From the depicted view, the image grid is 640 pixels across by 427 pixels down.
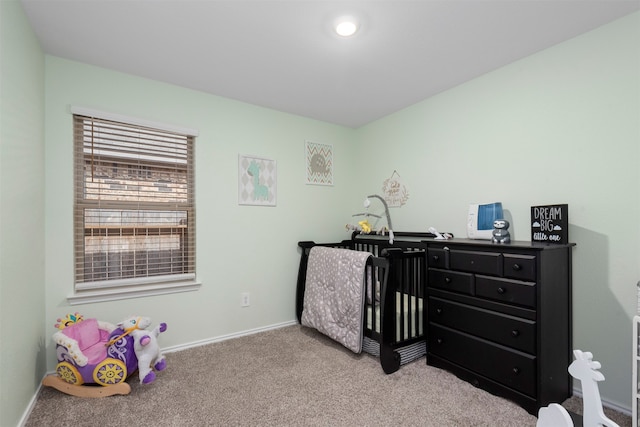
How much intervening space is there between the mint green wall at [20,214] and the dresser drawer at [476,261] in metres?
2.35

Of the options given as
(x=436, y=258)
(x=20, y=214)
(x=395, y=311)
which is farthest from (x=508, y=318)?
(x=20, y=214)

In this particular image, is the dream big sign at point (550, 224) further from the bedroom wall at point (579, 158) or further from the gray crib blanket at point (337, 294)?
the gray crib blanket at point (337, 294)

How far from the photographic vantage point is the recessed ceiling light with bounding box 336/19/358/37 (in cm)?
171

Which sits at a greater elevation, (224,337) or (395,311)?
(395,311)

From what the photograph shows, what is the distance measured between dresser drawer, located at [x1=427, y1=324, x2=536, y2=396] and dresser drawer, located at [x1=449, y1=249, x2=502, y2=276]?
1.38 feet

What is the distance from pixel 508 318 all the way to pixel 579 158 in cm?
104

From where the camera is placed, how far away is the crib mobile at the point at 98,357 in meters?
1.81

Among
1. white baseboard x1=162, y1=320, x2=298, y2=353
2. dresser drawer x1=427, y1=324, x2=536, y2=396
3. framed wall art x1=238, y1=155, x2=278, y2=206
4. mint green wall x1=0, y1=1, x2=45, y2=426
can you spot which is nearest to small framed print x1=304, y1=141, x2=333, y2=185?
framed wall art x1=238, y1=155, x2=278, y2=206

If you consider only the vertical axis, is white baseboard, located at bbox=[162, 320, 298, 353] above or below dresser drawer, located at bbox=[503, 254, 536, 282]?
below

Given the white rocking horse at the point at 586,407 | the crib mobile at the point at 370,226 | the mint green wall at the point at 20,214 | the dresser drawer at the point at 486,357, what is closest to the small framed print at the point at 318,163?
the crib mobile at the point at 370,226

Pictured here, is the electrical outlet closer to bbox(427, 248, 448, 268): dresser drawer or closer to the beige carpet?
the beige carpet

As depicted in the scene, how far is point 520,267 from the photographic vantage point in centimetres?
170

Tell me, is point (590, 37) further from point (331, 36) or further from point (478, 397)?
point (478, 397)

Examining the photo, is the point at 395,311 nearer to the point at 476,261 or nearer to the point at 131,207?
the point at 476,261
